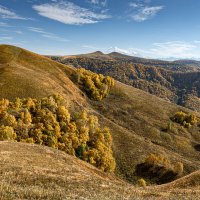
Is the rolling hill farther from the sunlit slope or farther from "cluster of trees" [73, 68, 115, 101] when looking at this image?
"cluster of trees" [73, 68, 115, 101]

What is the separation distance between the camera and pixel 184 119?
17562cm

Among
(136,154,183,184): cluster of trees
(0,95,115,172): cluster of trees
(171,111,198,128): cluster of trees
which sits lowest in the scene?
(136,154,183,184): cluster of trees

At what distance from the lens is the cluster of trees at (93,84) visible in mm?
167500

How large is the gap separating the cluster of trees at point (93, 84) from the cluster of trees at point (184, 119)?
4490 cm

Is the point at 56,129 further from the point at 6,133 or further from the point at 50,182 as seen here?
the point at 50,182

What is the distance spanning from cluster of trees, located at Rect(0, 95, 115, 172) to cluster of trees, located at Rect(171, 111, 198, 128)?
71890 millimetres

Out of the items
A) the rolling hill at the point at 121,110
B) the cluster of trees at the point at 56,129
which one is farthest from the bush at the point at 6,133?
the rolling hill at the point at 121,110

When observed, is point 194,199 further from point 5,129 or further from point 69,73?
point 69,73

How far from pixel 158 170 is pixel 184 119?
70.8m

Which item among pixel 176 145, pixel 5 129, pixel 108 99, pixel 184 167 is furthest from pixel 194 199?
pixel 108 99

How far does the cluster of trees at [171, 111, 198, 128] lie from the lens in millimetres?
172750

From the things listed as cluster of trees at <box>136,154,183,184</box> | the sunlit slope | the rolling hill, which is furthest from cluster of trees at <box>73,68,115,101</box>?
cluster of trees at <box>136,154,183,184</box>

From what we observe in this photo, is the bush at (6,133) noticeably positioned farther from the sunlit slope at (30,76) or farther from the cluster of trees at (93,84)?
the cluster of trees at (93,84)

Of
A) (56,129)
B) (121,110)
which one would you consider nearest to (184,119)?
(121,110)
